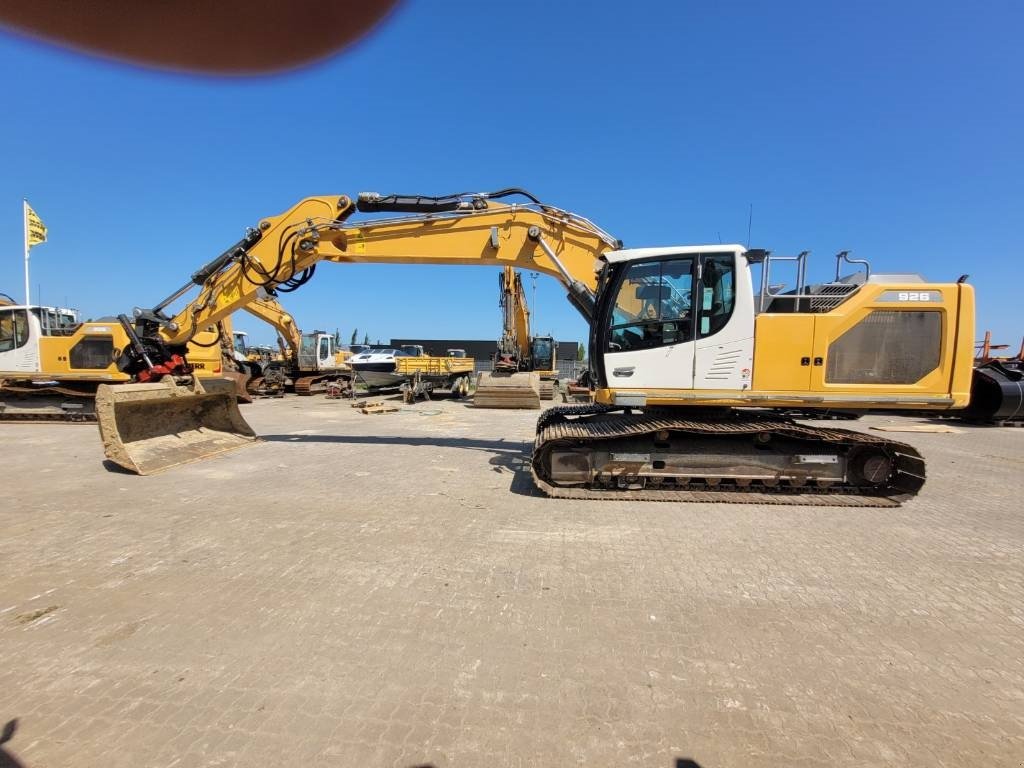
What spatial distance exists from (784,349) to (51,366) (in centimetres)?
1580

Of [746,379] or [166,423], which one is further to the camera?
[166,423]

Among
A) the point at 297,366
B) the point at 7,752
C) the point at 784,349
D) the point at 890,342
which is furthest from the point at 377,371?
the point at 7,752

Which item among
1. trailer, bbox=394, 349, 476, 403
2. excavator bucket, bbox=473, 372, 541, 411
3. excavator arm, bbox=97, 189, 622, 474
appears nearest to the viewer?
excavator arm, bbox=97, 189, 622, 474

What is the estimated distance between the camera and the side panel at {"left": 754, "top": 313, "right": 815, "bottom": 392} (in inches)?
215

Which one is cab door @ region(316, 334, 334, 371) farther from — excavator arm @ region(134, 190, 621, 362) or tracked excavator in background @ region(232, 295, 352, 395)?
excavator arm @ region(134, 190, 621, 362)

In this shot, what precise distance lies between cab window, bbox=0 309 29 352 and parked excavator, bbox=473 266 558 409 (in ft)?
39.8

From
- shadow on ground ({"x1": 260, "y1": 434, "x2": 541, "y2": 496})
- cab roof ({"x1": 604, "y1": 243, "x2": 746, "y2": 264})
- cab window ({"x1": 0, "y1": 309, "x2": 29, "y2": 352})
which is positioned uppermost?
cab roof ({"x1": 604, "y1": 243, "x2": 746, "y2": 264})

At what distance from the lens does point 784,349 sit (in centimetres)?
548

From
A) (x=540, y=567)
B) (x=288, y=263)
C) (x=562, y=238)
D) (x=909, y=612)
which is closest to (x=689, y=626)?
(x=540, y=567)

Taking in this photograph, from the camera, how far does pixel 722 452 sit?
222 inches

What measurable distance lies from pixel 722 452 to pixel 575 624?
3.52 metres

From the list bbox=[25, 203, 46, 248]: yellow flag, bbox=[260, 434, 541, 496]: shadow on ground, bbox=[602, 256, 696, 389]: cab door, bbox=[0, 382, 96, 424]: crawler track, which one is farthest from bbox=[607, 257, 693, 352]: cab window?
bbox=[25, 203, 46, 248]: yellow flag

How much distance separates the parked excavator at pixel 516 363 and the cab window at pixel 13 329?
12128 mm

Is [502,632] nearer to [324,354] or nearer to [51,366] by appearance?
[51,366]
